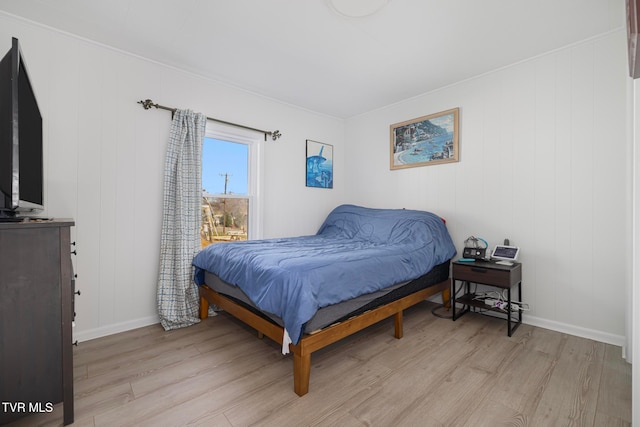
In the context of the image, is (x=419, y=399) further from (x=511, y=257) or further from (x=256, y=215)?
(x=256, y=215)

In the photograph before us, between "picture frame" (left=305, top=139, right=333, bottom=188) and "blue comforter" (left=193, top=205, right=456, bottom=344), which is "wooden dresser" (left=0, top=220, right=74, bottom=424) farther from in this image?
"picture frame" (left=305, top=139, right=333, bottom=188)

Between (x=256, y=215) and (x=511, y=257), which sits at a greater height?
(x=256, y=215)

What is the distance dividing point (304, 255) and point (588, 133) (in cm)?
256

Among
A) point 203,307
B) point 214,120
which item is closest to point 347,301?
point 203,307

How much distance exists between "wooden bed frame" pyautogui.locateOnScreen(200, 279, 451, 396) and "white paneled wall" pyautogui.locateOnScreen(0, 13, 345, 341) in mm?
720

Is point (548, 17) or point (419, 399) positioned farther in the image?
point (548, 17)

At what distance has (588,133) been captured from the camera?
2365 millimetres

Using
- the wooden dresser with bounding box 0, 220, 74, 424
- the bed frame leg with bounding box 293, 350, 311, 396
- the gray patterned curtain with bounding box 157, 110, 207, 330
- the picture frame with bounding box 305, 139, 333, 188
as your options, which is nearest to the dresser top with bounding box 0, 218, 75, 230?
the wooden dresser with bounding box 0, 220, 74, 424

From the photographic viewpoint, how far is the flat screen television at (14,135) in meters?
1.29

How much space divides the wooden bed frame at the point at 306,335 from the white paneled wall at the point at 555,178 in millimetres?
899

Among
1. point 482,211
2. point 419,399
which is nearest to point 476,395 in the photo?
point 419,399

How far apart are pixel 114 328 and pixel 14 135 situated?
1850mm

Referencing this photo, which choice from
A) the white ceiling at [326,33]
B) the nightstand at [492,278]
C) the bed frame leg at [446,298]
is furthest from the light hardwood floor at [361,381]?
the white ceiling at [326,33]

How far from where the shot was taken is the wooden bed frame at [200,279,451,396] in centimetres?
169
